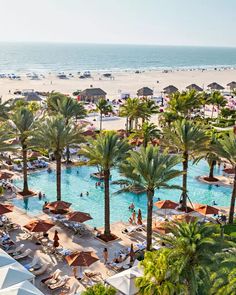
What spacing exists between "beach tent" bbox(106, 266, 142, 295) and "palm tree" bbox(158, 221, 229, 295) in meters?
2.86

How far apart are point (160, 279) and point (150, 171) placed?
8.32m

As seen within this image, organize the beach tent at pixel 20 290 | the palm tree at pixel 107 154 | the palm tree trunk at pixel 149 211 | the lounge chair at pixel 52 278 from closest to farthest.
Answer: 1. the beach tent at pixel 20 290
2. the lounge chair at pixel 52 278
3. the palm tree trunk at pixel 149 211
4. the palm tree at pixel 107 154

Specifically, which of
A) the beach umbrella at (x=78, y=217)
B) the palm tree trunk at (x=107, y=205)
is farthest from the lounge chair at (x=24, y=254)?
the palm tree trunk at (x=107, y=205)

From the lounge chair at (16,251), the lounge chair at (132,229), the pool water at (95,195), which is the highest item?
the lounge chair at (16,251)

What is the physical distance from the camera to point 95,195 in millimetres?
33594

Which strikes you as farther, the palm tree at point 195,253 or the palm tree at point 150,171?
the palm tree at point 150,171

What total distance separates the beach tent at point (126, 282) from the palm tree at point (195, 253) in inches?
113

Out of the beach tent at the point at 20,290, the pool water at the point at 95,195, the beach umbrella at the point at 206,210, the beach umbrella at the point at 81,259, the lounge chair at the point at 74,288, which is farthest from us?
the pool water at the point at 95,195

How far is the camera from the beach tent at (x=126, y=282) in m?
17.4

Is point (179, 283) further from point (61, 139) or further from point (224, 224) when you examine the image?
point (61, 139)

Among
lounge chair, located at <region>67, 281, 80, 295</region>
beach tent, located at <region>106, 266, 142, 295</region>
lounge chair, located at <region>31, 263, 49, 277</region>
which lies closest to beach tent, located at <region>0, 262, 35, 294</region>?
lounge chair, located at <region>67, 281, 80, 295</region>

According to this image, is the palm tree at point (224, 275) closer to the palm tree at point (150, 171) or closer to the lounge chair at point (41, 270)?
the palm tree at point (150, 171)

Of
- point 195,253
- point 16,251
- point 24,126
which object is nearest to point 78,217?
point 16,251

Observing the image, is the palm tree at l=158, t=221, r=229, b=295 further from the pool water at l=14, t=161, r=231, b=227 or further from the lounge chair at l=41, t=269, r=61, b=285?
the pool water at l=14, t=161, r=231, b=227
